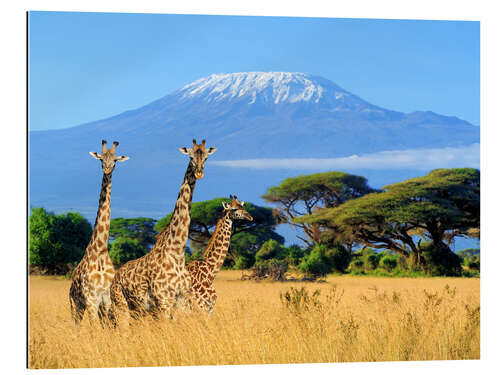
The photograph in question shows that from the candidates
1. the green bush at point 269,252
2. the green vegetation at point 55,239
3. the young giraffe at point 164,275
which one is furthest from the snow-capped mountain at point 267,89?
the green bush at point 269,252

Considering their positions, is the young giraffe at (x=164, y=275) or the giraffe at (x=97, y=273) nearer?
the young giraffe at (x=164, y=275)

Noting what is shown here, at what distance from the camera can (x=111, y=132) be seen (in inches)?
483

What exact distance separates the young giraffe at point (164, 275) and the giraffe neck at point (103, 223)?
0.35m

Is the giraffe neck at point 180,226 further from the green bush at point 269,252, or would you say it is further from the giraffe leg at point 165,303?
the green bush at point 269,252

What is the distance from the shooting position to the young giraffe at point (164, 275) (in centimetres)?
668

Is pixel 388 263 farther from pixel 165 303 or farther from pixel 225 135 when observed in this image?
pixel 165 303

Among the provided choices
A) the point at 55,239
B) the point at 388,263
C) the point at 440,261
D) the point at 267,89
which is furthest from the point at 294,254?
the point at 55,239

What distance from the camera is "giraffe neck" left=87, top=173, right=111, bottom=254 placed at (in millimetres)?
7008

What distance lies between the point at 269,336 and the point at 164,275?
55.8 inches

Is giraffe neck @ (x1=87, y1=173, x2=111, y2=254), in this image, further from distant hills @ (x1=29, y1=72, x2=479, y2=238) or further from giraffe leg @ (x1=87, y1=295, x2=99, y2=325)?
distant hills @ (x1=29, y1=72, x2=479, y2=238)
